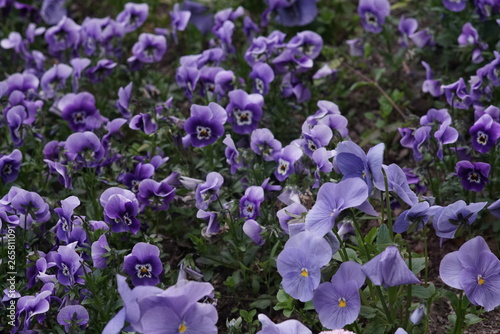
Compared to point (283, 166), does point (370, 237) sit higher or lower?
higher

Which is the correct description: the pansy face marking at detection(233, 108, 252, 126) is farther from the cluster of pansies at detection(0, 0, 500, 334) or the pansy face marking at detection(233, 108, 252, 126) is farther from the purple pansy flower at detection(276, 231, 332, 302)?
the purple pansy flower at detection(276, 231, 332, 302)

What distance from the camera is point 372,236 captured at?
243 centimetres

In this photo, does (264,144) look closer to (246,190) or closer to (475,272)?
(246,190)

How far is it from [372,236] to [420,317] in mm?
318

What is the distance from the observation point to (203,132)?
321cm

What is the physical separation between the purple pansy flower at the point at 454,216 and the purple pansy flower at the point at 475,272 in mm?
106

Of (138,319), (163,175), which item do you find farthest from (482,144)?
(138,319)

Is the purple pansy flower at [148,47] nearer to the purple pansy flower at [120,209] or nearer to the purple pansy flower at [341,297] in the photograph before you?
the purple pansy flower at [120,209]

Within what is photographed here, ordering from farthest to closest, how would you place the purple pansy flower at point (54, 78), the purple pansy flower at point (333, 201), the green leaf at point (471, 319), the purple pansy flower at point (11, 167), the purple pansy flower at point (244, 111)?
the purple pansy flower at point (54, 78) → the purple pansy flower at point (244, 111) → the purple pansy flower at point (11, 167) → the green leaf at point (471, 319) → the purple pansy flower at point (333, 201)

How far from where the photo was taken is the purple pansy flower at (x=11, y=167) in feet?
10.7

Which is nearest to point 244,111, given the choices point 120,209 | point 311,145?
point 311,145

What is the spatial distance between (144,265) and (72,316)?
307 millimetres

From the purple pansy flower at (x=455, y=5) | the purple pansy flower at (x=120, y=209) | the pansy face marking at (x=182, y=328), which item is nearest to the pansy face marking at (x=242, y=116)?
the purple pansy flower at (x=120, y=209)

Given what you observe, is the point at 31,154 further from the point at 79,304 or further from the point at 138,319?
the point at 138,319
